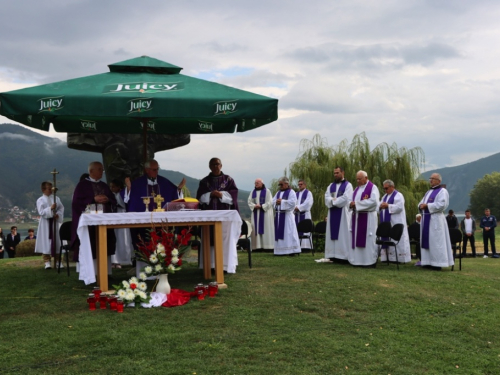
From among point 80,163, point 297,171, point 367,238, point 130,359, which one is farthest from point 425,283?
point 80,163

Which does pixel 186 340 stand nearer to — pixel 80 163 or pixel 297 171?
pixel 297 171

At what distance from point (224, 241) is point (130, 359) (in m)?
4.31

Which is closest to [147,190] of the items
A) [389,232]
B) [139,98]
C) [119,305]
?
[139,98]

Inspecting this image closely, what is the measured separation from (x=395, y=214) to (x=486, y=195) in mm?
69233

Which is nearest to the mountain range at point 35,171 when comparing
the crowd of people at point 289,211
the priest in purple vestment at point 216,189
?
the crowd of people at point 289,211

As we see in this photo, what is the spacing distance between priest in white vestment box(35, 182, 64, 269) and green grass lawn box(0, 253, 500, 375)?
239cm

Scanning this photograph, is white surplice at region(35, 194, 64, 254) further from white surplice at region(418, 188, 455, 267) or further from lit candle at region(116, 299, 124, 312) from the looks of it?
white surplice at region(418, 188, 455, 267)

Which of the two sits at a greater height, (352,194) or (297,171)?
(297,171)

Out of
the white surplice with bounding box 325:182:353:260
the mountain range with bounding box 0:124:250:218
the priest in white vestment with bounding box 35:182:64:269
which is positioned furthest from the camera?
the mountain range with bounding box 0:124:250:218

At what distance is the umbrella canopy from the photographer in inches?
323

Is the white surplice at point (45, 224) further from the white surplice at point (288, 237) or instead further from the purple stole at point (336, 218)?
the purple stole at point (336, 218)

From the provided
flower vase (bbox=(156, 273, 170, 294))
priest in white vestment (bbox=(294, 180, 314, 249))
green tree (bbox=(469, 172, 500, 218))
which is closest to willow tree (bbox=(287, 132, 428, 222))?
priest in white vestment (bbox=(294, 180, 314, 249))

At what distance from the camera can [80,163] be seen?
178m

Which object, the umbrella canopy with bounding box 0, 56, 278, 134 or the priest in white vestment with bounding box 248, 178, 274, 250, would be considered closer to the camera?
the umbrella canopy with bounding box 0, 56, 278, 134
